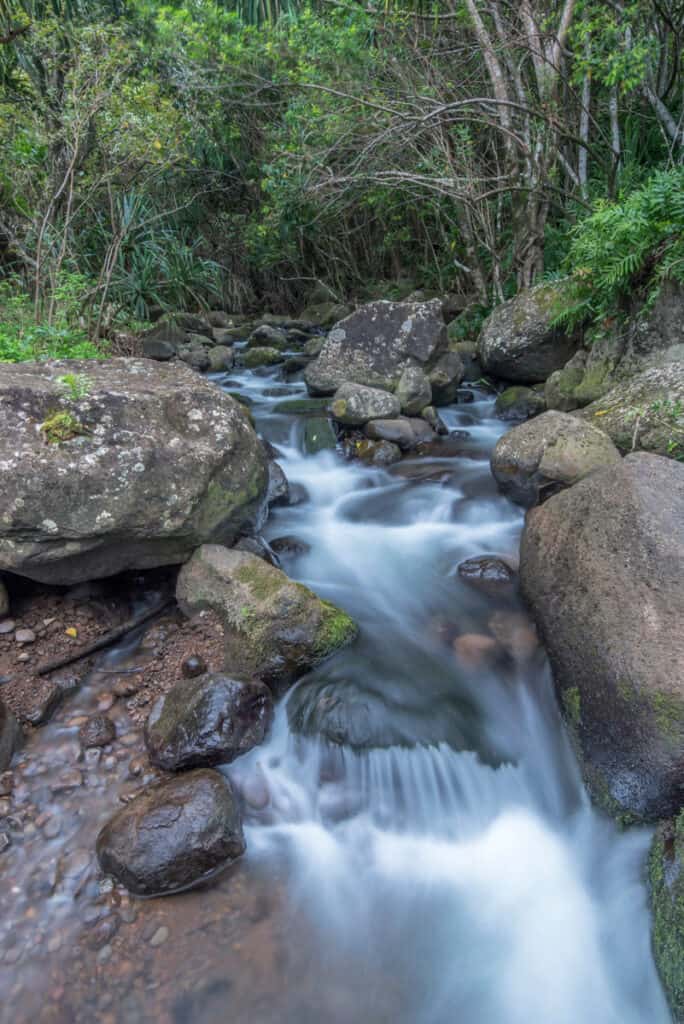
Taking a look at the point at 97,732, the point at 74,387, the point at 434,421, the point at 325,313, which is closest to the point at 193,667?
the point at 97,732

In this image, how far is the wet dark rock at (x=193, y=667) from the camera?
3.11 metres

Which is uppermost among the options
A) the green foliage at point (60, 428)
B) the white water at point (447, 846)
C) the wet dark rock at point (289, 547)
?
the green foliage at point (60, 428)

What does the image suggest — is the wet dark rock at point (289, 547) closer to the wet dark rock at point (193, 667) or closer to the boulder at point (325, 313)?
the wet dark rock at point (193, 667)

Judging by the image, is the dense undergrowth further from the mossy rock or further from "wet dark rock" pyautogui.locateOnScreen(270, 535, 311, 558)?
the mossy rock

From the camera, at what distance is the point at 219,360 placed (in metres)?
9.59

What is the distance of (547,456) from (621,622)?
6.66 ft

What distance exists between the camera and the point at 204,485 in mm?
3455

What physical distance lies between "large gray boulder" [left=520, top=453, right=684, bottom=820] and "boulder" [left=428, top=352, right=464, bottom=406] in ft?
12.7

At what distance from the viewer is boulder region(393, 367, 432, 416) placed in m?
6.51

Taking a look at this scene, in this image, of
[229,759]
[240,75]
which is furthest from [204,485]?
[240,75]

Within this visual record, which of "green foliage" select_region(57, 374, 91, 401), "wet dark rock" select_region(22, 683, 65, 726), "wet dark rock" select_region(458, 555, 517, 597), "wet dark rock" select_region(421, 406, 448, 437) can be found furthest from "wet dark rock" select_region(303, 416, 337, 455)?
"wet dark rock" select_region(22, 683, 65, 726)

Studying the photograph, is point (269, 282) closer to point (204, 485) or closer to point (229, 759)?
point (204, 485)

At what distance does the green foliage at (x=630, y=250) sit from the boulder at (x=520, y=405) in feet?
3.02

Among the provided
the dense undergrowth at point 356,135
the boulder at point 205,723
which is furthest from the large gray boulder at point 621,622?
the dense undergrowth at point 356,135
